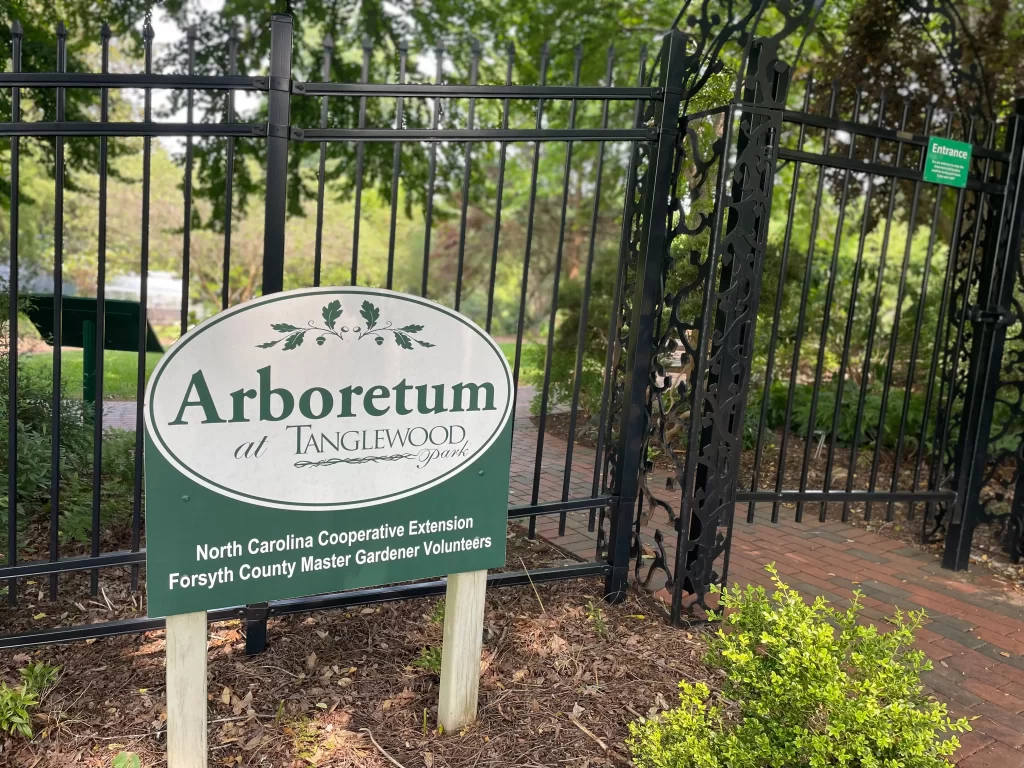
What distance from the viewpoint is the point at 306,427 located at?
2129 mm

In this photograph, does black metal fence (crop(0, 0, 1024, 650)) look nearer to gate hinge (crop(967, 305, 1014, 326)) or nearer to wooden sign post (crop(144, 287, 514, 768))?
gate hinge (crop(967, 305, 1014, 326))

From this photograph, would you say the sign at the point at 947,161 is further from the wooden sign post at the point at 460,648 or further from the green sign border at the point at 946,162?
the wooden sign post at the point at 460,648

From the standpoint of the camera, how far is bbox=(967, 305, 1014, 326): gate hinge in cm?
421

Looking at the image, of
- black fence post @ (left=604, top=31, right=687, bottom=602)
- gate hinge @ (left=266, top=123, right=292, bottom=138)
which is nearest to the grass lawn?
gate hinge @ (left=266, top=123, right=292, bottom=138)

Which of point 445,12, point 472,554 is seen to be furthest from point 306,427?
point 445,12

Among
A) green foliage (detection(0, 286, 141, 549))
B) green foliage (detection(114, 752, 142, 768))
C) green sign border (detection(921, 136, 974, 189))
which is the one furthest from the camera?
green sign border (detection(921, 136, 974, 189))

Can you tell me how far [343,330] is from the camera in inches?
85.1

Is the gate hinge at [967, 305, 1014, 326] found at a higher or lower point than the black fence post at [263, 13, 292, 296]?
lower

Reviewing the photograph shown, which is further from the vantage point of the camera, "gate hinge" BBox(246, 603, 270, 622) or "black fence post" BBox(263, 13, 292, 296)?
"gate hinge" BBox(246, 603, 270, 622)

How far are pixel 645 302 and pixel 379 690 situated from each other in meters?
1.79

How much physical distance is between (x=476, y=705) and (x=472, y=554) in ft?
1.74

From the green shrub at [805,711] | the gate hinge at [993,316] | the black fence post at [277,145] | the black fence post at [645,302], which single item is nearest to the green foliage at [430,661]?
the green shrub at [805,711]

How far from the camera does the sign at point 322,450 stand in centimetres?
197

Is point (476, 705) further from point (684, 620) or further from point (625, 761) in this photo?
point (684, 620)
